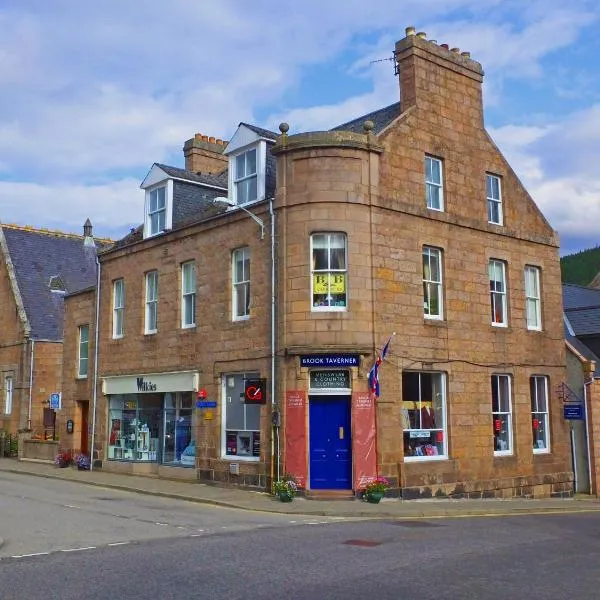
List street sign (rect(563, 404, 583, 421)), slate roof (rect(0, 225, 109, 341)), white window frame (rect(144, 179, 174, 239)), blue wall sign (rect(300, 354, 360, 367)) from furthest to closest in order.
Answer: slate roof (rect(0, 225, 109, 341)) → white window frame (rect(144, 179, 174, 239)) → street sign (rect(563, 404, 583, 421)) → blue wall sign (rect(300, 354, 360, 367))

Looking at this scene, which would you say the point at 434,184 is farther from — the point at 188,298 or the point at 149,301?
the point at 149,301

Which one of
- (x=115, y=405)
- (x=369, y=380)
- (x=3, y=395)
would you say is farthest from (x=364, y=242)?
(x=3, y=395)

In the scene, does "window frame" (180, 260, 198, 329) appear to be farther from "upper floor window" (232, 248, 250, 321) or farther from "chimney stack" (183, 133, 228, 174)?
"chimney stack" (183, 133, 228, 174)

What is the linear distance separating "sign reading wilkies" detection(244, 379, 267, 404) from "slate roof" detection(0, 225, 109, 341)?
756 inches

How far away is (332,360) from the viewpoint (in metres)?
19.6

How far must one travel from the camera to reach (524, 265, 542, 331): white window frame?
25391mm

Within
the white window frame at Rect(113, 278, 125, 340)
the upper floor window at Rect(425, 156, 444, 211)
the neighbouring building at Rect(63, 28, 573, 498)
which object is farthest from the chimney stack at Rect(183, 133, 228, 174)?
the upper floor window at Rect(425, 156, 444, 211)

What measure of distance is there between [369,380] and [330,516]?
4044mm

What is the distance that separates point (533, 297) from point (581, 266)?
108m

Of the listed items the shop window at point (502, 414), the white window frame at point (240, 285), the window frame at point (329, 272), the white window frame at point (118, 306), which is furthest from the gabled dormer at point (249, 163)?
the shop window at point (502, 414)

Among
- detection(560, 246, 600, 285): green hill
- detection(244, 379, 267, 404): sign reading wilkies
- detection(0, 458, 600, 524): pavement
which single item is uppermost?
detection(560, 246, 600, 285): green hill

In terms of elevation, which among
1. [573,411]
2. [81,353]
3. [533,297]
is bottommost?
[573,411]

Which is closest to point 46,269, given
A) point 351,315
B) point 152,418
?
point 152,418

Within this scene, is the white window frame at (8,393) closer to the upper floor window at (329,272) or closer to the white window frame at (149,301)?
the white window frame at (149,301)
